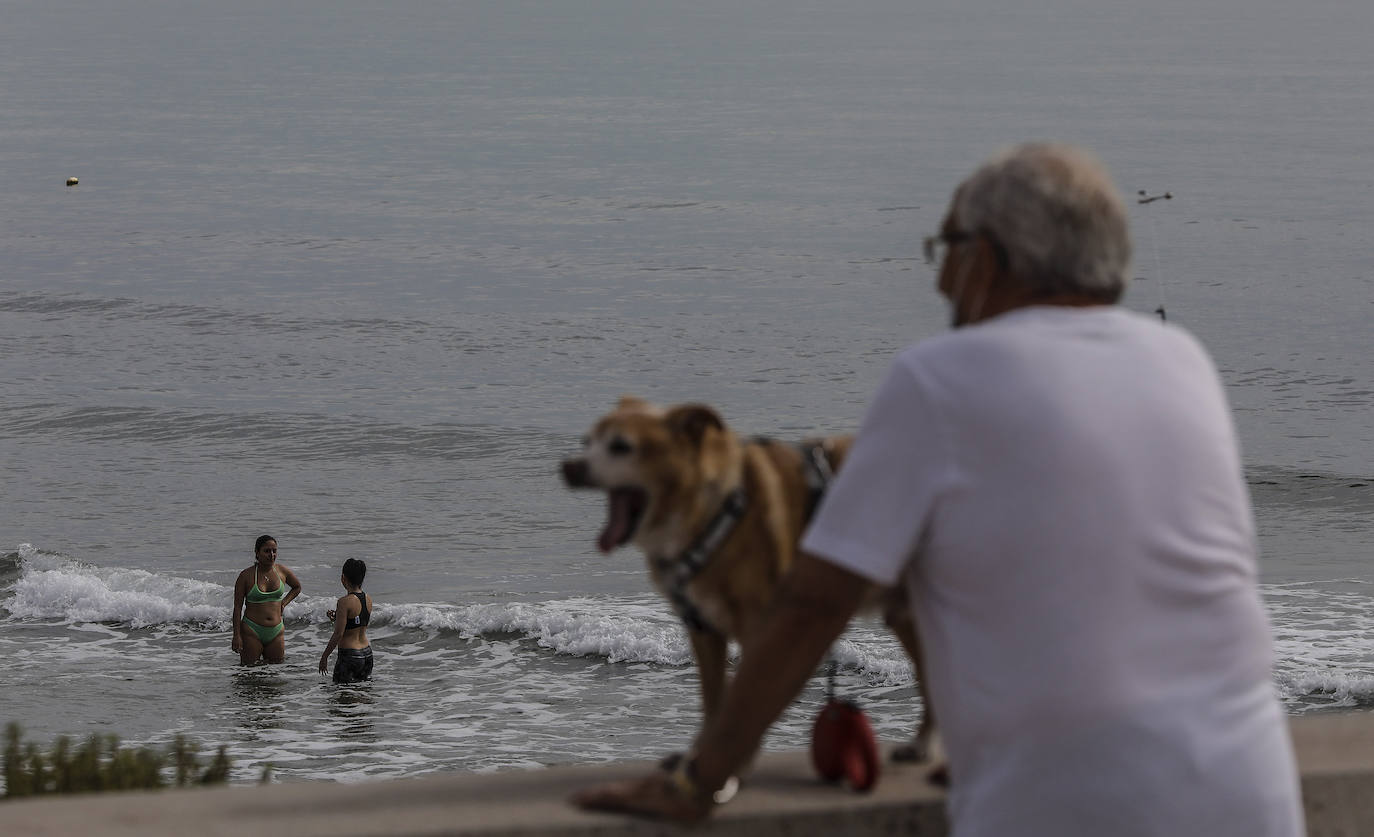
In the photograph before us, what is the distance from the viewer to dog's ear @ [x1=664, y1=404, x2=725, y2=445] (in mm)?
3047

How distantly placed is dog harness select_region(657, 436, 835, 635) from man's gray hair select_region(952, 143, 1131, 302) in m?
0.80

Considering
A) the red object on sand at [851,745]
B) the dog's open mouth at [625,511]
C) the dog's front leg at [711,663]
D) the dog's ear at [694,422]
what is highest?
the dog's ear at [694,422]

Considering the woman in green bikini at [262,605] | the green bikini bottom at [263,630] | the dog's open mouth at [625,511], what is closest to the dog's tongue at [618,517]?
the dog's open mouth at [625,511]

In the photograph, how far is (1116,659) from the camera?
2244mm

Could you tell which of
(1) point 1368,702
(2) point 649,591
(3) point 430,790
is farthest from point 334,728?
(3) point 430,790

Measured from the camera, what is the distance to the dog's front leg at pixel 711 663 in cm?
322

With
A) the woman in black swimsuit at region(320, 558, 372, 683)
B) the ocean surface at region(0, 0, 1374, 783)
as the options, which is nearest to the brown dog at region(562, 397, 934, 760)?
the ocean surface at region(0, 0, 1374, 783)

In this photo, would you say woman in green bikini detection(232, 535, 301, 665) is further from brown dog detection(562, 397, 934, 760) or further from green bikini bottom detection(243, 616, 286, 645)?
brown dog detection(562, 397, 934, 760)

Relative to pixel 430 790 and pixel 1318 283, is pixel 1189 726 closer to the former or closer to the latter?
pixel 430 790

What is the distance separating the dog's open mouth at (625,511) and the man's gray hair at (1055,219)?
3.02 ft

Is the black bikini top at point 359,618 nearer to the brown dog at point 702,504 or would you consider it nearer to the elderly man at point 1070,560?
the brown dog at point 702,504

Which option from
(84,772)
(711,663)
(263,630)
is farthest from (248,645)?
(711,663)

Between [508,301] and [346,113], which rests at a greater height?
[346,113]

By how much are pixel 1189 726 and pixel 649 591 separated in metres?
20.8
